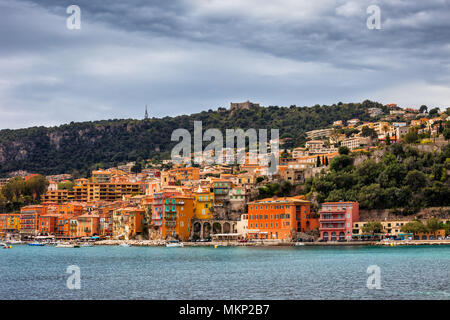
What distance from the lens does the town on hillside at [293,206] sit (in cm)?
6656

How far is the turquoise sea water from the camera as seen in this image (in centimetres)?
2827

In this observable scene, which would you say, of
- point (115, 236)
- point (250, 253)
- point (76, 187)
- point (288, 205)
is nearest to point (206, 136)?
point (76, 187)

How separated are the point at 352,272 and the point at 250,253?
19.0 meters

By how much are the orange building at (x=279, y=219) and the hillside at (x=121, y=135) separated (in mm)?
68048

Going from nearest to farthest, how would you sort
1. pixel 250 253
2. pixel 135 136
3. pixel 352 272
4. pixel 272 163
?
pixel 352 272 → pixel 250 253 → pixel 272 163 → pixel 135 136

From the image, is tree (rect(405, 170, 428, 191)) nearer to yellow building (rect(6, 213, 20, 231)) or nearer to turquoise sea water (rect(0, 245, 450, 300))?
turquoise sea water (rect(0, 245, 450, 300))

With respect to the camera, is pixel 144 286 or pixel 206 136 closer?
pixel 144 286

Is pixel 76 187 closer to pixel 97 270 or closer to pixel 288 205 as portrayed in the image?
pixel 288 205

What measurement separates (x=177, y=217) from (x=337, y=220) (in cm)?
1838

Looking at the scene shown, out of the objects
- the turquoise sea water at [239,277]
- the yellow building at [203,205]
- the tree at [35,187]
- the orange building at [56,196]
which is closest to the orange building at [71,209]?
the orange building at [56,196]

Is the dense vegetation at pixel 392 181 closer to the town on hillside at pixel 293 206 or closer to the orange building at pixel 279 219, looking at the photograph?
the town on hillside at pixel 293 206

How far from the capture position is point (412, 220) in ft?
216

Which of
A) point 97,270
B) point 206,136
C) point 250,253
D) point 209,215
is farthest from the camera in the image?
point 206,136

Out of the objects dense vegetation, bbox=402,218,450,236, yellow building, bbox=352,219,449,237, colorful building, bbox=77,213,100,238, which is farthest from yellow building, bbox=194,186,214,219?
dense vegetation, bbox=402,218,450,236
